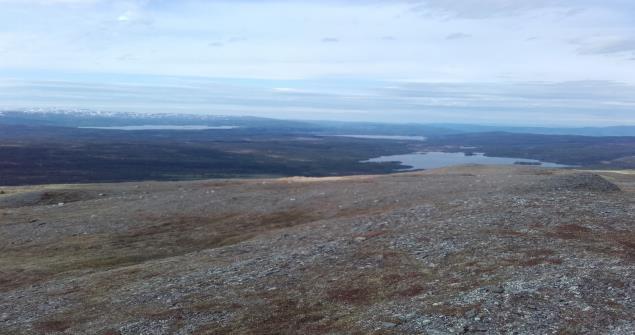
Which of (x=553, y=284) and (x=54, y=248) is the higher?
(x=553, y=284)

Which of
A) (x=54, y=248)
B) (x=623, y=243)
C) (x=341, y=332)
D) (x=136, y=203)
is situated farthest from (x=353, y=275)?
(x=136, y=203)

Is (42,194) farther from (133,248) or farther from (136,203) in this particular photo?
(133,248)

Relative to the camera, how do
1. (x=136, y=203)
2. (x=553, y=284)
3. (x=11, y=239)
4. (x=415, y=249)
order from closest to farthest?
(x=553, y=284), (x=415, y=249), (x=11, y=239), (x=136, y=203)

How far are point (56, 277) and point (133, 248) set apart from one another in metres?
6.12

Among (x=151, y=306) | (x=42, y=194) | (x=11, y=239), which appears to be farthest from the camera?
(x=42, y=194)

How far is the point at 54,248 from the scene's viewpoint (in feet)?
119

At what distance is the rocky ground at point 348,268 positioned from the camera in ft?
60.8

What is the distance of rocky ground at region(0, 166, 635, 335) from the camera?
18.5m

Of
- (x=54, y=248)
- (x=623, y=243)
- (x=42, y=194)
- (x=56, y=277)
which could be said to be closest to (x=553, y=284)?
(x=623, y=243)

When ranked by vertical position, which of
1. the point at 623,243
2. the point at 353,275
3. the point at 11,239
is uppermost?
the point at 623,243

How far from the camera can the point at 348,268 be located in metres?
24.2

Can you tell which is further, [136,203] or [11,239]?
[136,203]

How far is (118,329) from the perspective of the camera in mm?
20375

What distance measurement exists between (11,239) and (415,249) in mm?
28381
